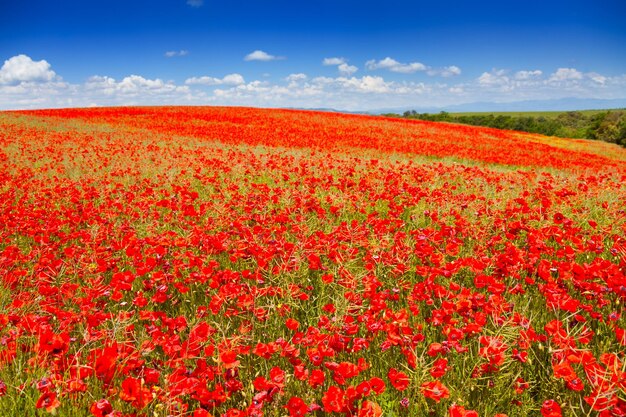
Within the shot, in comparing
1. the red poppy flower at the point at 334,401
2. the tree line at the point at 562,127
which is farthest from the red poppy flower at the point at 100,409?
the tree line at the point at 562,127

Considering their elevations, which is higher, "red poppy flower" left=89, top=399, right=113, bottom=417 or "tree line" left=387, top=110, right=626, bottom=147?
"tree line" left=387, top=110, right=626, bottom=147

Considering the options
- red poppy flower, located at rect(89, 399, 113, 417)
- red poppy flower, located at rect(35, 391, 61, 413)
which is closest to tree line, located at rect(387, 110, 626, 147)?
red poppy flower, located at rect(89, 399, 113, 417)

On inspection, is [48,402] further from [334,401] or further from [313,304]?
[313,304]

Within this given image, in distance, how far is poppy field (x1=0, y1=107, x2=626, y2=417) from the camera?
80.4 inches

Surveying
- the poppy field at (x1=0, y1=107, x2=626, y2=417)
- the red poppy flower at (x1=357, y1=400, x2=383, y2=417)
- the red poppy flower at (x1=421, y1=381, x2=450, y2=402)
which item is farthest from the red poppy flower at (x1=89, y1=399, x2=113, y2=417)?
the red poppy flower at (x1=421, y1=381, x2=450, y2=402)

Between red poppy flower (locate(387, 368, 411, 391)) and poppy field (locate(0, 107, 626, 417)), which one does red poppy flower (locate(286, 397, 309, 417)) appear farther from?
red poppy flower (locate(387, 368, 411, 391))

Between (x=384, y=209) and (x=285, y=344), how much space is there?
4641 mm

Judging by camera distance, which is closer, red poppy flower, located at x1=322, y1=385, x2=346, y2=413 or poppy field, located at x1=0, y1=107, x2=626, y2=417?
red poppy flower, located at x1=322, y1=385, x2=346, y2=413

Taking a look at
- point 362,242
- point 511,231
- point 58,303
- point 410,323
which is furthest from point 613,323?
point 58,303

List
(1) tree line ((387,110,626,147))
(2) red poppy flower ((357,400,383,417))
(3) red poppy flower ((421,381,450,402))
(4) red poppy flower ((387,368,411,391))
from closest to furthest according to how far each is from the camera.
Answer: (2) red poppy flower ((357,400,383,417)) < (3) red poppy flower ((421,381,450,402)) < (4) red poppy flower ((387,368,411,391)) < (1) tree line ((387,110,626,147))

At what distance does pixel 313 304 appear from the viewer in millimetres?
3447

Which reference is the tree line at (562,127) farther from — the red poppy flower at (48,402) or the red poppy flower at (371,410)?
the red poppy flower at (48,402)

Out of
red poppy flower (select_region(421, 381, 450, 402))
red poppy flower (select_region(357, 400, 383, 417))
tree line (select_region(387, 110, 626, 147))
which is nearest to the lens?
red poppy flower (select_region(357, 400, 383, 417))

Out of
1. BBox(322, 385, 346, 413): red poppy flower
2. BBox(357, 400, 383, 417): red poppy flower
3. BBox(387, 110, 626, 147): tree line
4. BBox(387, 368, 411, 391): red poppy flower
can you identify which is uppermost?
BBox(387, 110, 626, 147): tree line
